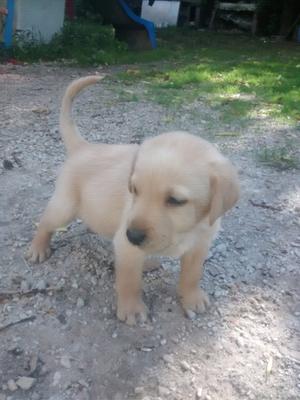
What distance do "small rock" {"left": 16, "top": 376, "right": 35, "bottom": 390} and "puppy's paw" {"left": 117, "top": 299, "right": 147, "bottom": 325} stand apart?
1.74 ft

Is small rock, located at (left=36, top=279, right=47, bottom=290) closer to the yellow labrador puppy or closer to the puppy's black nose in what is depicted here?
the yellow labrador puppy

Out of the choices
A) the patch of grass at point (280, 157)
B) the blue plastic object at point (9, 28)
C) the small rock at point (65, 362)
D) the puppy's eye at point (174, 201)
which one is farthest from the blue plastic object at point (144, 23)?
the small rock at point (65, 362)

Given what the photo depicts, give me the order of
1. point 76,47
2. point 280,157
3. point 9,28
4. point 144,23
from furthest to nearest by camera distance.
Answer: point 144,23
point 76,47
point 9,28
point 280,157

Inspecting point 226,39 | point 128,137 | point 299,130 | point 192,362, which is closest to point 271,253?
point 192,362

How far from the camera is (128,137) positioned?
495 cm

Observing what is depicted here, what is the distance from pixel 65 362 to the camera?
7.20 ft

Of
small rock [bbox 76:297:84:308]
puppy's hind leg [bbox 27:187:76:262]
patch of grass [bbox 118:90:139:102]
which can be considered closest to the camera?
small rock [bbox 76:297:84:308]

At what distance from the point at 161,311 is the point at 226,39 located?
1268 cm

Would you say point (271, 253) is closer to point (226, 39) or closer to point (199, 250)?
point (199, 250)

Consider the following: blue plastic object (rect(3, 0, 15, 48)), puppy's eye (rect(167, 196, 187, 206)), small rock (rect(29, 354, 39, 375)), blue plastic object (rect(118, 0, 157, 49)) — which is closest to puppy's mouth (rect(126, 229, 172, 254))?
puppy's eye (rect(167, 196, 187, 206))

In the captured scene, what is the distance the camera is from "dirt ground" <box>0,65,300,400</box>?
214 cm

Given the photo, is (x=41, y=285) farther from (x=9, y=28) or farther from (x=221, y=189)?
(x=9, y=28)

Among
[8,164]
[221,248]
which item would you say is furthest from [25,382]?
[8,164]

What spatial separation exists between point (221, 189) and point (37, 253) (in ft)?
3.99
